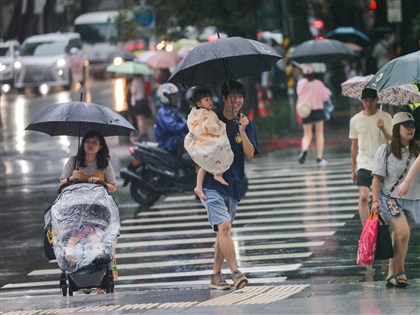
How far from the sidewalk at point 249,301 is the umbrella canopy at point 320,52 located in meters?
14.5

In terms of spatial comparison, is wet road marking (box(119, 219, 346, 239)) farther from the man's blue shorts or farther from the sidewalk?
the man's blue shorts

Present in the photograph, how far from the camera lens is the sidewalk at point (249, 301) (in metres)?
9.71

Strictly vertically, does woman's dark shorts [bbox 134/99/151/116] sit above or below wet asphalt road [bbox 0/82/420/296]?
above

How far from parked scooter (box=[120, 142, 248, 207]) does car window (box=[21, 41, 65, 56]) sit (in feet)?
99.9

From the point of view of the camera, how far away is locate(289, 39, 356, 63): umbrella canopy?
25984 mm

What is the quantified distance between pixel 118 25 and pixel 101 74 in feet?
58.8

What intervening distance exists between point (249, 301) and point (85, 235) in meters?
1.66

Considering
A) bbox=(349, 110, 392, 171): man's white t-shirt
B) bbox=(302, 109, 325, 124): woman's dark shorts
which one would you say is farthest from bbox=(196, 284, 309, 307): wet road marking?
bbox=(302, 109, 325, 124): woman's dark shorts

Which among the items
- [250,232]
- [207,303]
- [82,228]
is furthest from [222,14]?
[207,303]

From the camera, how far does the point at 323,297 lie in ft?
34.0

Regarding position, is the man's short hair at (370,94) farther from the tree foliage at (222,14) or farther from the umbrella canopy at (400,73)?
the tree foliage at (222,14)

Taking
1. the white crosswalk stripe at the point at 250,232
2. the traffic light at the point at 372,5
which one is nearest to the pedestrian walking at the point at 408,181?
the white crosswalk stripe at the point at 250,232

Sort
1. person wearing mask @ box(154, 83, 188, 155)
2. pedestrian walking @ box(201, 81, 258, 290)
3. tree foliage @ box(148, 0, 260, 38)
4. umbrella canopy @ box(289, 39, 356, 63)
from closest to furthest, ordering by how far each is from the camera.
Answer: pedestrian walking @ box(201, 81, 258, 290) → person wearing mask @ box(154, 83, 188, 155) → umbrella canopy @ box(289, 39, 356, 63) → tree foliage @ box(148, 0, 260, 38)

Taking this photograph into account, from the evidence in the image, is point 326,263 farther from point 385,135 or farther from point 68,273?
point 68,273
